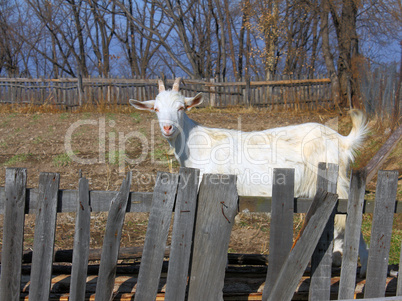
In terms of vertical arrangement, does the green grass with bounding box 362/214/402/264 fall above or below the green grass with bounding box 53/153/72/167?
below

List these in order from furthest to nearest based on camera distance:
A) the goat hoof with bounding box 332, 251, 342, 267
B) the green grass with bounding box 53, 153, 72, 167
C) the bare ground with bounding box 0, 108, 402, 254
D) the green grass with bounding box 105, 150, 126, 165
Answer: the green grass with bounding box 105, 150, 126, 165 < the green grass with bounding box 53, 153, 72, 167 < the bare ground with bounding box 0, 108, 402, 254 < the goat hoof with bounding box 332, 251, 342, 267

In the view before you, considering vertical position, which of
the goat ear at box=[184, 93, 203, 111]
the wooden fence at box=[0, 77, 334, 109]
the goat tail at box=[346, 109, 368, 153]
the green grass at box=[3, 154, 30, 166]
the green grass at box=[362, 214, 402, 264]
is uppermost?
the wooden fence at box=[0, 77, 334, 109]

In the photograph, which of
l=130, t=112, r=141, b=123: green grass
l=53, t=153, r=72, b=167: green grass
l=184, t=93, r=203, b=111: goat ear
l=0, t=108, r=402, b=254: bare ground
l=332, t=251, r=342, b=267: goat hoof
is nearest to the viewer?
l=332, t=251, r=342, b=267: goat hoof

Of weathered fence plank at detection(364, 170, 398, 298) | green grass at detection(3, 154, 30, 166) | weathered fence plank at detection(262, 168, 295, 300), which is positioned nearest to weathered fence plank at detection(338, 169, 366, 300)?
weathered fence plank at detection(364, 170, 398, 298)

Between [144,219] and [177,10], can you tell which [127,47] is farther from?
[144,219]

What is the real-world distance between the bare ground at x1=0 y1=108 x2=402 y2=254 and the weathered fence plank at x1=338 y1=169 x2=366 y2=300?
2368 mm

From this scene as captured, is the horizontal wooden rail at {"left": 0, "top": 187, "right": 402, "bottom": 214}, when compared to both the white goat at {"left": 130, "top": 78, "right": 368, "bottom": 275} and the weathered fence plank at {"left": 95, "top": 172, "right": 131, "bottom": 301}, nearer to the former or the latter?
the weathered fence plank at {"left": 95, "top": 172, "right": 131, "bottom": 301}

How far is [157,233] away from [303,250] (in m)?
0.99

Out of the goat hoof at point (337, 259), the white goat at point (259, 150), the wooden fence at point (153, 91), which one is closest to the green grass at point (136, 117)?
the wooden fence at point (153, 91)

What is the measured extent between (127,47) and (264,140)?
97.1ft

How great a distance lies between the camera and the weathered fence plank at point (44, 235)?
275 centimetres

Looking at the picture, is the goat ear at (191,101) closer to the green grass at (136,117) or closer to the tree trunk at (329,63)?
the green grass at (136,117)

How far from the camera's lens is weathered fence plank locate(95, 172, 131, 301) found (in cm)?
271

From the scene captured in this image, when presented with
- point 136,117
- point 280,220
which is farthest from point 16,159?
point 280,220
